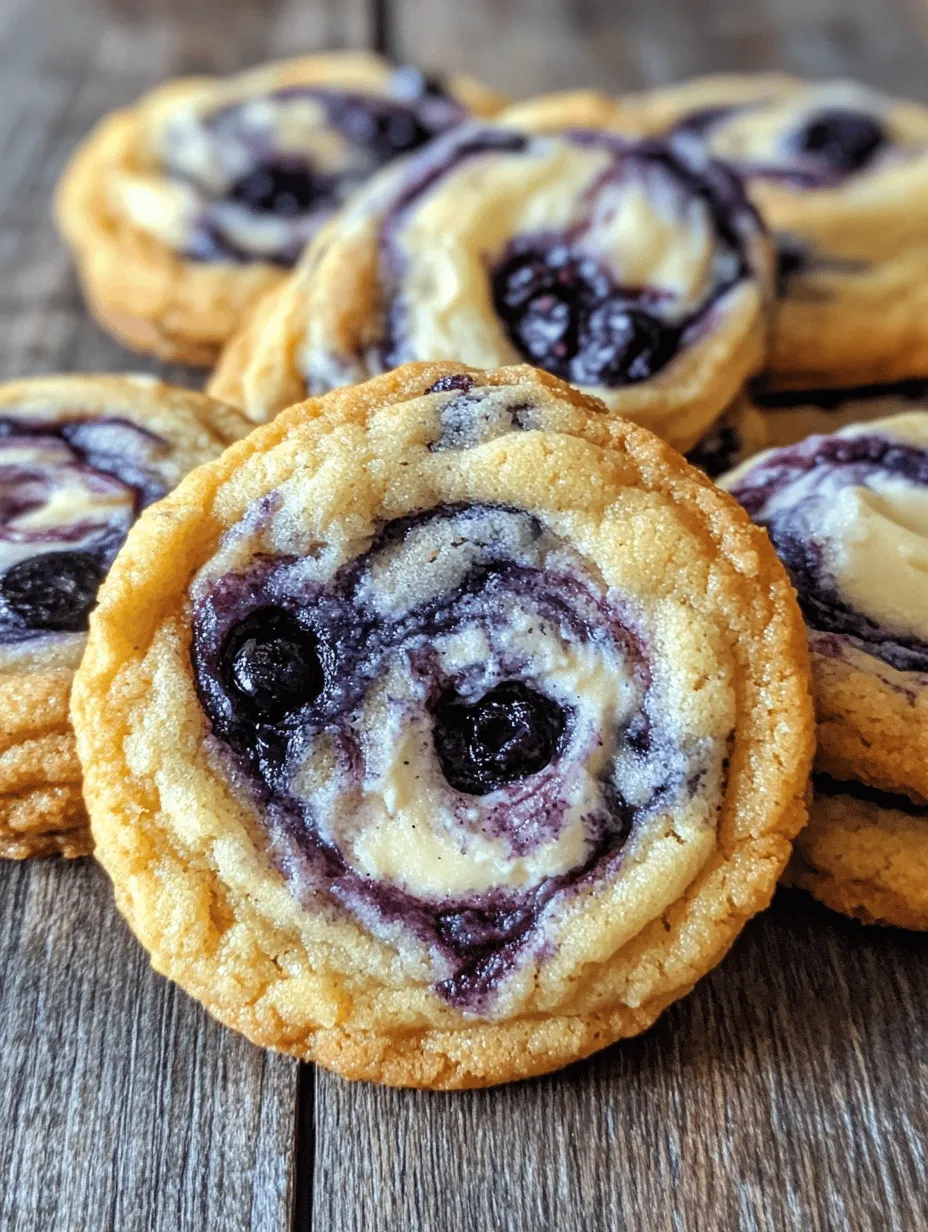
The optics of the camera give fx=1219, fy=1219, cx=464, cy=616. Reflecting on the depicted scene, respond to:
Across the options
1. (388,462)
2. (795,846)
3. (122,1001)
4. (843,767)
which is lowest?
(122,1001)

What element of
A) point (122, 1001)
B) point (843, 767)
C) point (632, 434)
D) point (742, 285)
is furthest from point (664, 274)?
point (122, 1001)

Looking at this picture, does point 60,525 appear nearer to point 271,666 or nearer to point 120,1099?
point 271,666

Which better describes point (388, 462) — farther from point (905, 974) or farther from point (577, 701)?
point (905, 974)

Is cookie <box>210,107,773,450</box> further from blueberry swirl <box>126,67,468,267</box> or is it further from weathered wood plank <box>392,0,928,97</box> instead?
weathered wood plank <box>392,0,928,97</box>

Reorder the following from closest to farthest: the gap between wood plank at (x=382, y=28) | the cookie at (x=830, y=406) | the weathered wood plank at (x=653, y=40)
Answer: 1. the cookie at (x=830, y=406)
2. the weathered wood plank at (x=653, y=40)
3. the gap between wood plank at (x=382, y=28)

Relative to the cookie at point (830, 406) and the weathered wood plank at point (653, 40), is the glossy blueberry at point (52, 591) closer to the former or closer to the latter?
the cookie at point (830, 406)

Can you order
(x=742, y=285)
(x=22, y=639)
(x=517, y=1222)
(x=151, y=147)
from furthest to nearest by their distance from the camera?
(x=151, y=147) → (x=742, y=285) → (x=22, y=639) → (x=517, y=1222)

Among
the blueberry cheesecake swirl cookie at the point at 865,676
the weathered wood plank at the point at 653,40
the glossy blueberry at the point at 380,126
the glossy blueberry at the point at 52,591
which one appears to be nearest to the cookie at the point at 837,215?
the glossy blueberry at the point at 380,126
